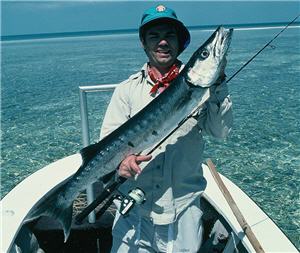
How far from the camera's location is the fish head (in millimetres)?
1969

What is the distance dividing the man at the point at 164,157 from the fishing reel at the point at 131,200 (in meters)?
0.09

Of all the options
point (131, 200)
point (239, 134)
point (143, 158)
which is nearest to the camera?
point (143, 158)

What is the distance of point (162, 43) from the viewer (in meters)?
2.18

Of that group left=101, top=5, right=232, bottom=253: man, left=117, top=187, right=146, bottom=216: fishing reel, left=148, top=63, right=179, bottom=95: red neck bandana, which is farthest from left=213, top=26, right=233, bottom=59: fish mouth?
left=117, top=187, right=146, bottom=216: fishing reel

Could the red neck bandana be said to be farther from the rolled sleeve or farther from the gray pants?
the gray pants

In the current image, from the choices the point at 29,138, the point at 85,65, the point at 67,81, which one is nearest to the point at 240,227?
the point at 29,138

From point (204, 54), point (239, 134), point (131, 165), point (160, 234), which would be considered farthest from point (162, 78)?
point (239, 134)

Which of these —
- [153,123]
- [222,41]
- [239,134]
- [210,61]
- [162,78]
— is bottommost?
[239,134]

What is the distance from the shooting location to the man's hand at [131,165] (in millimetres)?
2104

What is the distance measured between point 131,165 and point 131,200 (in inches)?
9.7

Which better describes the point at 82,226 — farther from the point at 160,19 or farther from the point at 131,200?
the point at 160,19

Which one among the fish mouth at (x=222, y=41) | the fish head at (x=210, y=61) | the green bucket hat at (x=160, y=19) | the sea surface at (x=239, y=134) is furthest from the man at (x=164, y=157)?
the sea surface at (x=239, y=134)

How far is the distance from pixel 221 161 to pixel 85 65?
60.3 feet

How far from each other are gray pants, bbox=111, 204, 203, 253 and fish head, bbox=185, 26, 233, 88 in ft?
2.74
